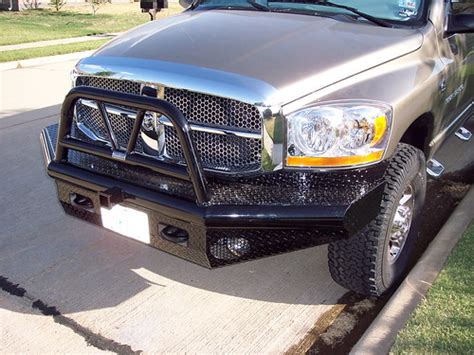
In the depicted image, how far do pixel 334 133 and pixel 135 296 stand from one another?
1.57m

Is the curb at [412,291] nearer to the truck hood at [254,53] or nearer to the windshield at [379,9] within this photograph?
the truck hood at [254,53]

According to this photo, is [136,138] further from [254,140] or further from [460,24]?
[460,24]

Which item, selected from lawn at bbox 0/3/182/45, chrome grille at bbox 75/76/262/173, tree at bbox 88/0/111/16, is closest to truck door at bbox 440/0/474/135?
chrome grille at bbox 75/76/262/173

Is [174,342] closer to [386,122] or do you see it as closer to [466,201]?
[386,122]

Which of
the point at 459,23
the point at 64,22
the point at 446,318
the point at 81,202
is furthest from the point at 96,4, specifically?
the point at 446,318

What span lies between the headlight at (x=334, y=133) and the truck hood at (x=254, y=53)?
13cm

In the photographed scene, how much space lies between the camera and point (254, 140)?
8.43 ft

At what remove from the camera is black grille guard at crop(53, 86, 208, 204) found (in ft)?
8.18

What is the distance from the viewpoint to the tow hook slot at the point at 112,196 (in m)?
2.71

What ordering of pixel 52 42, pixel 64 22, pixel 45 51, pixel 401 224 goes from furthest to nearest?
pixel 64 22 < pixel 52 42 < pixel 45 51 < pixel 401 224

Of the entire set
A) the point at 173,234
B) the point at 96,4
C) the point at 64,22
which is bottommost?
the point at 64,22

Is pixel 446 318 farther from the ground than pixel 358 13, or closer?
closer

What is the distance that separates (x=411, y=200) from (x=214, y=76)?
146cm

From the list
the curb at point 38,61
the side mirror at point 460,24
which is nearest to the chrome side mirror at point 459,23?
the side mirror at point 460,24
